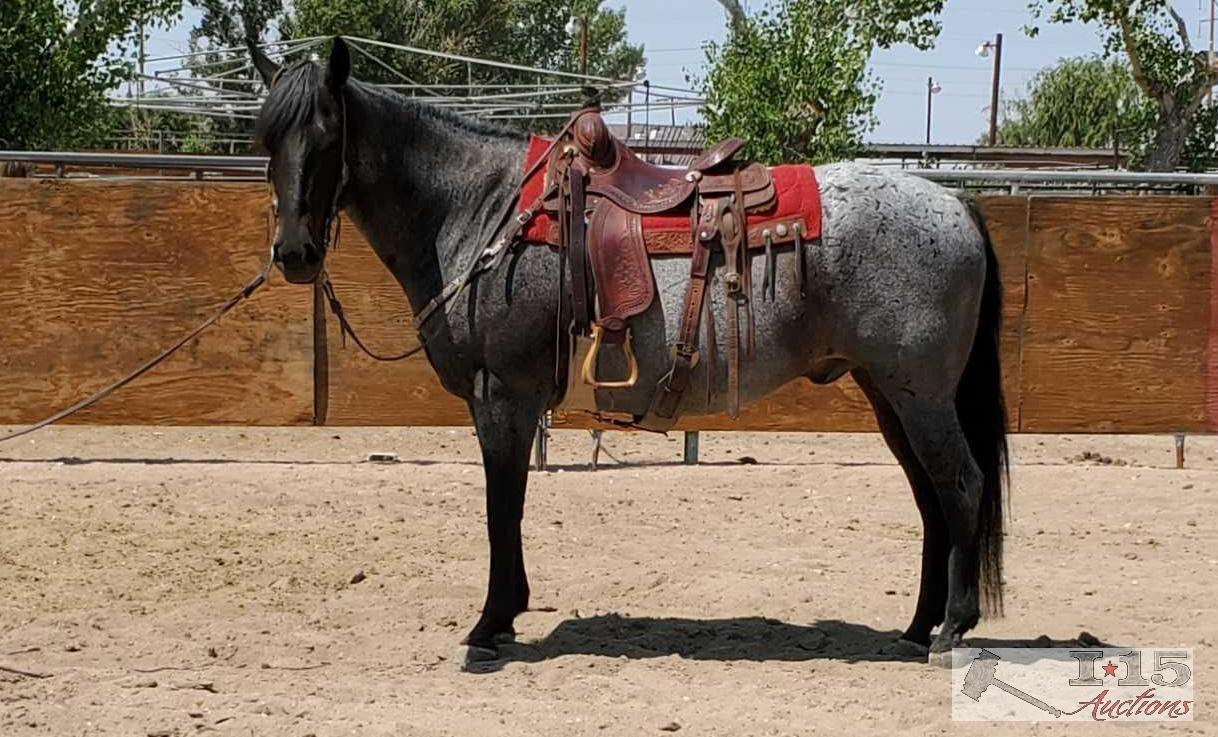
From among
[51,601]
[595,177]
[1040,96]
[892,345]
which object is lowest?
[51,601]

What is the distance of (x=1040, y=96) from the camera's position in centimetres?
4125

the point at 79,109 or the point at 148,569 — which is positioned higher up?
the point at 79,109

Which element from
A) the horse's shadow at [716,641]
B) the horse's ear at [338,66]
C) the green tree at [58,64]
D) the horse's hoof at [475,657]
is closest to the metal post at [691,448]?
the horse's shadow at [716,641]

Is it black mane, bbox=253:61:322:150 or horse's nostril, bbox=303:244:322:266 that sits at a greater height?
black mane, bbox=253:61:322:150

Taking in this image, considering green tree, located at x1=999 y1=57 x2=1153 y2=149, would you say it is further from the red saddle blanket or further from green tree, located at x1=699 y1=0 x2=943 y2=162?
the red saddle blanket

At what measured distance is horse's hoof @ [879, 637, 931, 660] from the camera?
4898 mm

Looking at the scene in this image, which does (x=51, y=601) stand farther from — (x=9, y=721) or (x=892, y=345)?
(x=892, y=345)

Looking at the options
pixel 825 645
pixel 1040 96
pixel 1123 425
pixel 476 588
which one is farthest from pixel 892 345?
pixel 1040 96

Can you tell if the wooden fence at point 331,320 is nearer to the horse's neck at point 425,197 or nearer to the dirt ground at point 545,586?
the dirt ground at point 545,586

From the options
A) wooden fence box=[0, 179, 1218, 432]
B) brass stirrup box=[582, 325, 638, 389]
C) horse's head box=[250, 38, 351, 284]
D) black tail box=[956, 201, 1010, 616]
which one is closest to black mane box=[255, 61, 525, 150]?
horse's head box=[250, 38, 351, 284]

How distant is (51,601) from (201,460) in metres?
3.04

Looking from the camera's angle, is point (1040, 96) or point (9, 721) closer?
point (9, 721)

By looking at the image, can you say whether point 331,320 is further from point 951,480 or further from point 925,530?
point 951,480

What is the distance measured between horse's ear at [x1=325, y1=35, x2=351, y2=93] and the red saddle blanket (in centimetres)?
72
